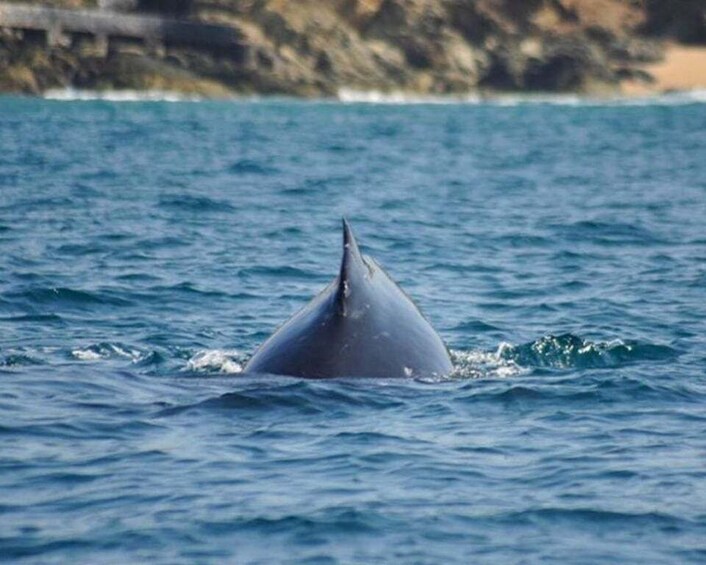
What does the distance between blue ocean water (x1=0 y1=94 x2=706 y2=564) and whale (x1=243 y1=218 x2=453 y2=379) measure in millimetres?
163

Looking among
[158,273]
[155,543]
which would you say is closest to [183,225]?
[158,273]

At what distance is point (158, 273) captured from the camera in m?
20.3

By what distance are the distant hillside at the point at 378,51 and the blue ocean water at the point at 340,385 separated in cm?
5603

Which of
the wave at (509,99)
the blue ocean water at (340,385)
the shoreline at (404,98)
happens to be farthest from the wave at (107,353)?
the wave at (509,99)

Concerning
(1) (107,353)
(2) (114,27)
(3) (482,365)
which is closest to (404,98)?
(2) (114,27)

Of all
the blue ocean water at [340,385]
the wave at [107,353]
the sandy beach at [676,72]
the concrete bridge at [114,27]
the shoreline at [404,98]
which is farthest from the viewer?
the sandy beach at [676,72]

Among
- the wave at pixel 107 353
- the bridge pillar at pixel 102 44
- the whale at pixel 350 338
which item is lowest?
the wave at pixel 107 353

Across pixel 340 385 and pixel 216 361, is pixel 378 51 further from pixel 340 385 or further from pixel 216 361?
pixel 340 385

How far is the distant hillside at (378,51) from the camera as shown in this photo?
8969cm

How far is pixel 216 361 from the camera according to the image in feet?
47.9

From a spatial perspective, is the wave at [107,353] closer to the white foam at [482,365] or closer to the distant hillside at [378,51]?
the white foam at [482,365]

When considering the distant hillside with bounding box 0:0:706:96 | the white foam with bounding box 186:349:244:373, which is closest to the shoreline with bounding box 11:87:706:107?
the distant hillside with bounding box 0:0:706:96

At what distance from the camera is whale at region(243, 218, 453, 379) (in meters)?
12.3

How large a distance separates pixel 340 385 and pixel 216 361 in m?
2.53
